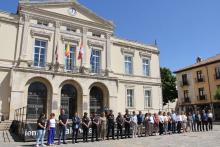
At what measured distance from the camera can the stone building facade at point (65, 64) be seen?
20.5 metres

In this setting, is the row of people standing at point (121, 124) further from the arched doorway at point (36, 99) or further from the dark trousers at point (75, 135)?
the arched doorway at point (36, 99)

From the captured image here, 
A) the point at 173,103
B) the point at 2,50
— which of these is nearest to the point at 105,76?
the point at 2,50

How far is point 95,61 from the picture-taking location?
25312 mm

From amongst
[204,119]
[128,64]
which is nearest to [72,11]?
[128,64]

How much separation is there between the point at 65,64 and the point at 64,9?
18.6 ft

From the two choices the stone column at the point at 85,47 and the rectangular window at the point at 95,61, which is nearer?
the stone column at the point at 85,47

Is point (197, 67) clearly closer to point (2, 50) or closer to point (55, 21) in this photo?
point (55, 21)

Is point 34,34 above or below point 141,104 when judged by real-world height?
above

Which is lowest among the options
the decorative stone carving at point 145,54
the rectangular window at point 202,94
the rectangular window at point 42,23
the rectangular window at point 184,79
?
the rectangular window at point 202,94

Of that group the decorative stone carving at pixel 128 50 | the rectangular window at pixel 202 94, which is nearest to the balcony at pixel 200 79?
the rectangular window at pixel 202 94

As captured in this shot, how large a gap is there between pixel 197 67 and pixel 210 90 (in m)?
4.41

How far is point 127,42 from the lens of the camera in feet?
92.8

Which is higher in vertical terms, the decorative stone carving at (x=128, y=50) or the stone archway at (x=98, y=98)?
the decorative stone carving at (x=128, y=50)

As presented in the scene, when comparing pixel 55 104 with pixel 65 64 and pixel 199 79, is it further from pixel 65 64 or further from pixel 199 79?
pixel 199 79
